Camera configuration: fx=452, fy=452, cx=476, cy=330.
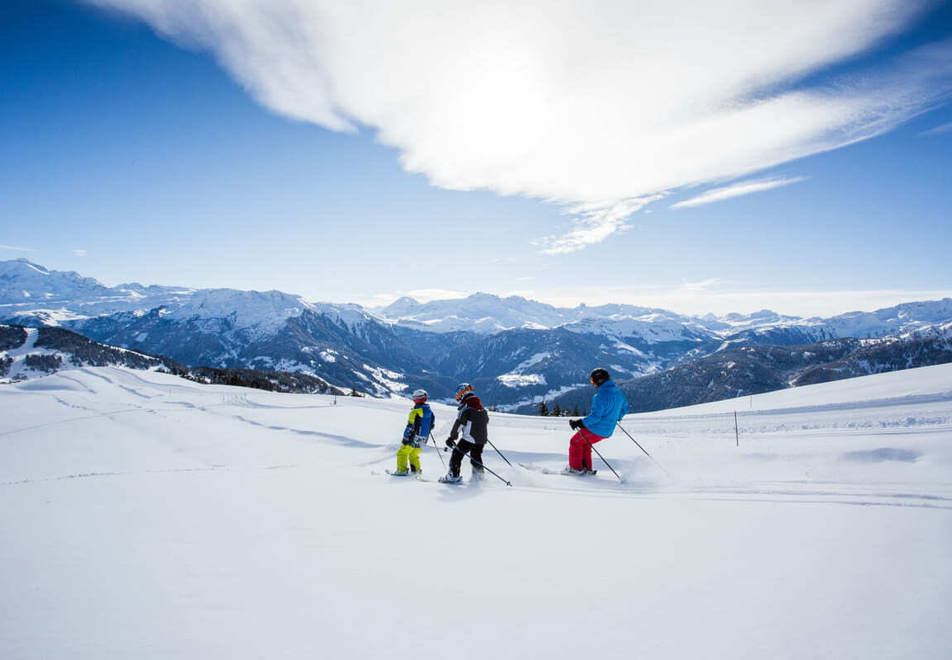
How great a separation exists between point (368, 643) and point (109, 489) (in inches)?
325

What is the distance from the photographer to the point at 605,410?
1134cm

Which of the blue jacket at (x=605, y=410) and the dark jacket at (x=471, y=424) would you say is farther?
the blue jacket at (x=605, y=410)

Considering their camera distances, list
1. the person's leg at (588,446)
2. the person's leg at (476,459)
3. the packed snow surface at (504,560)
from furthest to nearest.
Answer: the person's leg at (588,446)
the person's leg at (476,459)
the packed snow surface at (504,560)

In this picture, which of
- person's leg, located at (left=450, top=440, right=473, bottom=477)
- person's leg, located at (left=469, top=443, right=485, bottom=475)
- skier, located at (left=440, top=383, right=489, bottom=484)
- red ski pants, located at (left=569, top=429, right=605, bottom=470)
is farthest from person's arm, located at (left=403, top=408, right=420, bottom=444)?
red ski pants, located at (left=569, top=429, right=605, bottom=470)

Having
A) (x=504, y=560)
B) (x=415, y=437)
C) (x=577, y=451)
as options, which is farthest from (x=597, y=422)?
(x=504, y=560)

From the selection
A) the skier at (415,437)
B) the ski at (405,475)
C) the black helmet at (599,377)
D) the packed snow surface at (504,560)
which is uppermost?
the black helmet at (599,377)

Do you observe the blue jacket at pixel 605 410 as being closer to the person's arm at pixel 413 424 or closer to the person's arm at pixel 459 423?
the person's arm at pixel 459 423

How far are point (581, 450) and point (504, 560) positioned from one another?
21.8 ft

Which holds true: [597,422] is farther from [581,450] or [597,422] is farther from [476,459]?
[476,459]

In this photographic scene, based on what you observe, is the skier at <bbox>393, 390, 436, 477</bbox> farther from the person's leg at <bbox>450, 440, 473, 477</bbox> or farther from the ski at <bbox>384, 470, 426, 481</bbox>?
the person's leg at <bbox>450, 440, 473, 477</bbox>

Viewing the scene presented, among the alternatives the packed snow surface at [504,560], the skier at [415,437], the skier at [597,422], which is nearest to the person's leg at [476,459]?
the packed snow surface at [504,560]

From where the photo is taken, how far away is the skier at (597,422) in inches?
445

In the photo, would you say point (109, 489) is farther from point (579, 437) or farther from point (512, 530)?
point (579, 437)

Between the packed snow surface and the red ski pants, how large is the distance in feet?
1.97
